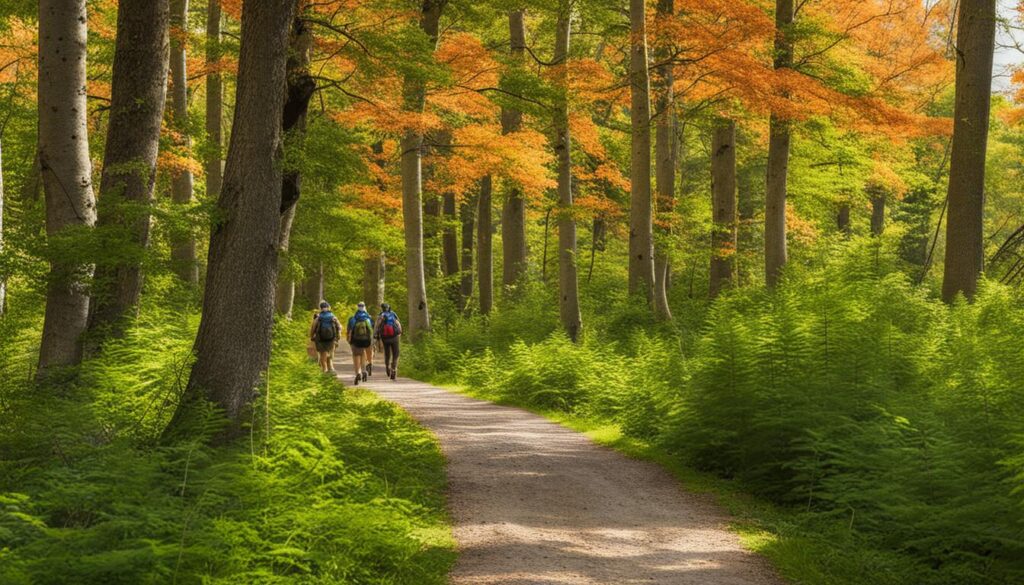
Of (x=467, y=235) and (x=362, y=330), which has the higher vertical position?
(x=467, y=235)

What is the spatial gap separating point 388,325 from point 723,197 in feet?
27.9

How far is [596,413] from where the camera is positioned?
1420 cm

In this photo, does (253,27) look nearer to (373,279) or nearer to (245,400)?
(245,400)

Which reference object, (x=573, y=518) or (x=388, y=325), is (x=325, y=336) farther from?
(x=573, y=518)

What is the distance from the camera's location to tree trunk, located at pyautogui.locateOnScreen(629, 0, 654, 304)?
58.4 ft

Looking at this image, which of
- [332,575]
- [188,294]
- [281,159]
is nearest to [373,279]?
[188,294]

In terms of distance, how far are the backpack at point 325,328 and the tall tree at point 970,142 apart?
11.9 metres

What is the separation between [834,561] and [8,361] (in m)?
10.4

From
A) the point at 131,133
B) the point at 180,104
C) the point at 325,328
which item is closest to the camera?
the point at 131,133

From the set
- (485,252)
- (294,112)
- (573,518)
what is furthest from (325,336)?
(573,518)

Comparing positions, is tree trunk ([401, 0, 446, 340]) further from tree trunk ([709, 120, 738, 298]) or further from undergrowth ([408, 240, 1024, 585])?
tree trunk ([709, 120, 738, 298])

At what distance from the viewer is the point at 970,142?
44.9 ft

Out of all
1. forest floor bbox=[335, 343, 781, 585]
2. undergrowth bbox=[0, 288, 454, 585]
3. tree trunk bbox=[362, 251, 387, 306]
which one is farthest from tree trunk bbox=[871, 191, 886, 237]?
undergrowth bbox=[0, 288, 454, 585]

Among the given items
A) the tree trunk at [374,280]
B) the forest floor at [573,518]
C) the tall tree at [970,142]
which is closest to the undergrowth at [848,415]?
the forest floor at [573,518]
